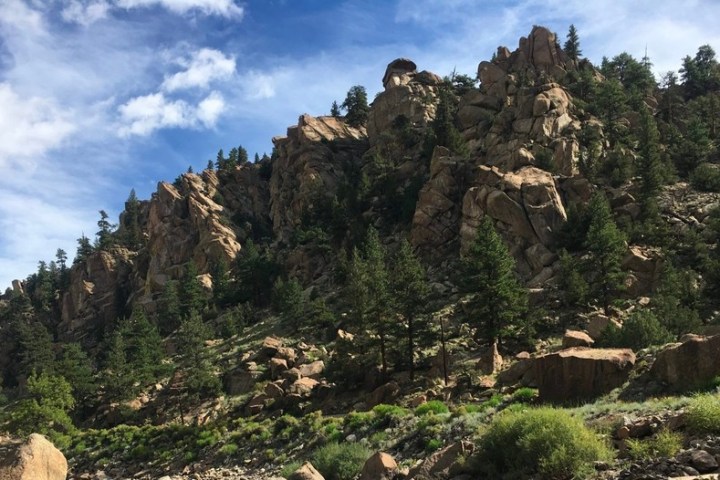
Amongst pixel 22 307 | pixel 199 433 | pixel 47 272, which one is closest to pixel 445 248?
pixel 199 433

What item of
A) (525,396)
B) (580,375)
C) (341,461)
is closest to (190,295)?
(341,461)

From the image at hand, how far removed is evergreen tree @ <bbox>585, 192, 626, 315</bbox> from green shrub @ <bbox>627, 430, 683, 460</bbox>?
127 feet

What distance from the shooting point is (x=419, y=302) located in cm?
4528

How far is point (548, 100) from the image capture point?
8456 centimetres

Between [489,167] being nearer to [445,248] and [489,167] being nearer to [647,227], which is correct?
[445,248]

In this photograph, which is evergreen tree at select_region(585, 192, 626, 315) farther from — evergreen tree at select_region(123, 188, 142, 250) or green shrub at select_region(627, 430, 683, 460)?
evergreen tree at select_region(123, 188, 142, 250)

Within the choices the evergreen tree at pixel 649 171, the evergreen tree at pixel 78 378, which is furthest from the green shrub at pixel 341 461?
the evergreen tree at pixel 78 378

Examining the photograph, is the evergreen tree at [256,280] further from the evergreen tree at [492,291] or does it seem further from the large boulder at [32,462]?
the large boulder at [32,462]

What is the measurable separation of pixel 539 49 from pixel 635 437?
357 ft

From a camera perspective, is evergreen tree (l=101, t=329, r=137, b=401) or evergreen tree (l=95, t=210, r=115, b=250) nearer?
evergreen tree (l=101, t=329, r=137, b=401)

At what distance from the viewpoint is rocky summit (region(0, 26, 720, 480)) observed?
19.1 meters

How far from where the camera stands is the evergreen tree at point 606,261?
47.7 metres

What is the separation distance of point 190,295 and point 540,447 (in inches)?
3348

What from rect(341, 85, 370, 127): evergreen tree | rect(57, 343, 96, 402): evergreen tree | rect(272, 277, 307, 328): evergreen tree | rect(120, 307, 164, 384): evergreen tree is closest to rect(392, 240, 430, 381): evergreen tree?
rect(272, 277, 307, 328): evergreen tree
